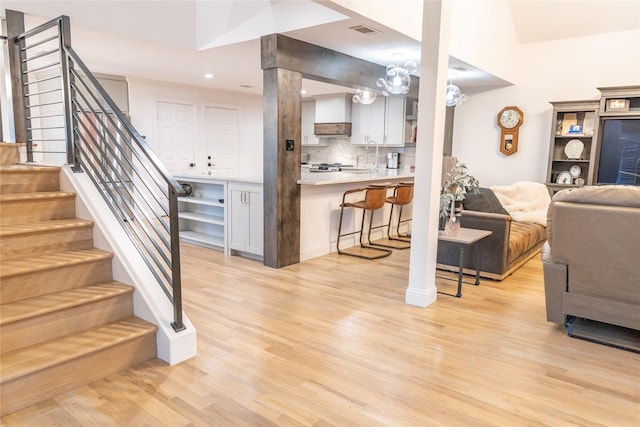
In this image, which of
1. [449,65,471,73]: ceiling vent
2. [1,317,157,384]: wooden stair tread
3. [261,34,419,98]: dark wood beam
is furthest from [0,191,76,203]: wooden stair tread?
[449,65,471,73]: ceiling vent

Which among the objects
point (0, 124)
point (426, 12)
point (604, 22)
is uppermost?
point (604, 22)

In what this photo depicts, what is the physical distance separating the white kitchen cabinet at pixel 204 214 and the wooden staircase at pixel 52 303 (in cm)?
248

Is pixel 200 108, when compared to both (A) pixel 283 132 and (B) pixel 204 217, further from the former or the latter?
(A) pixel 283 132

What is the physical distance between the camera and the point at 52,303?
233 centimetres

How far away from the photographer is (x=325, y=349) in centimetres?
276

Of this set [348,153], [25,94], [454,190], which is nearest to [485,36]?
[454,190]

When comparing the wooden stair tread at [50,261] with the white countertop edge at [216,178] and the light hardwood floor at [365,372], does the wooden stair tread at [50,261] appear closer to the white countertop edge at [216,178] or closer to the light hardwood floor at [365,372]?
the light hardwood floor at [365,372]

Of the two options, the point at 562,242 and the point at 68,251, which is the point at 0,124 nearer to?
the point at 68,251

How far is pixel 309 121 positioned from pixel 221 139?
2223mm

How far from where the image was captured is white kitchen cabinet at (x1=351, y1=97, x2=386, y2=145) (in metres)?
8.11

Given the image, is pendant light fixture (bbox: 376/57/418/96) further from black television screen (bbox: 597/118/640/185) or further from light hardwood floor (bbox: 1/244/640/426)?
black television screen (bbox: 597/118/640/185)

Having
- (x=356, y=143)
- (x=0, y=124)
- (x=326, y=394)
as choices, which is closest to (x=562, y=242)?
(x=326, y=394)

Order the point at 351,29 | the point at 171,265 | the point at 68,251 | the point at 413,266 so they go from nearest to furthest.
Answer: the point at 171,265 < the point at 68,251 < the point at 413,266 < the point at 351,29

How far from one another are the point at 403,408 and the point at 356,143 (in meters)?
6.85
